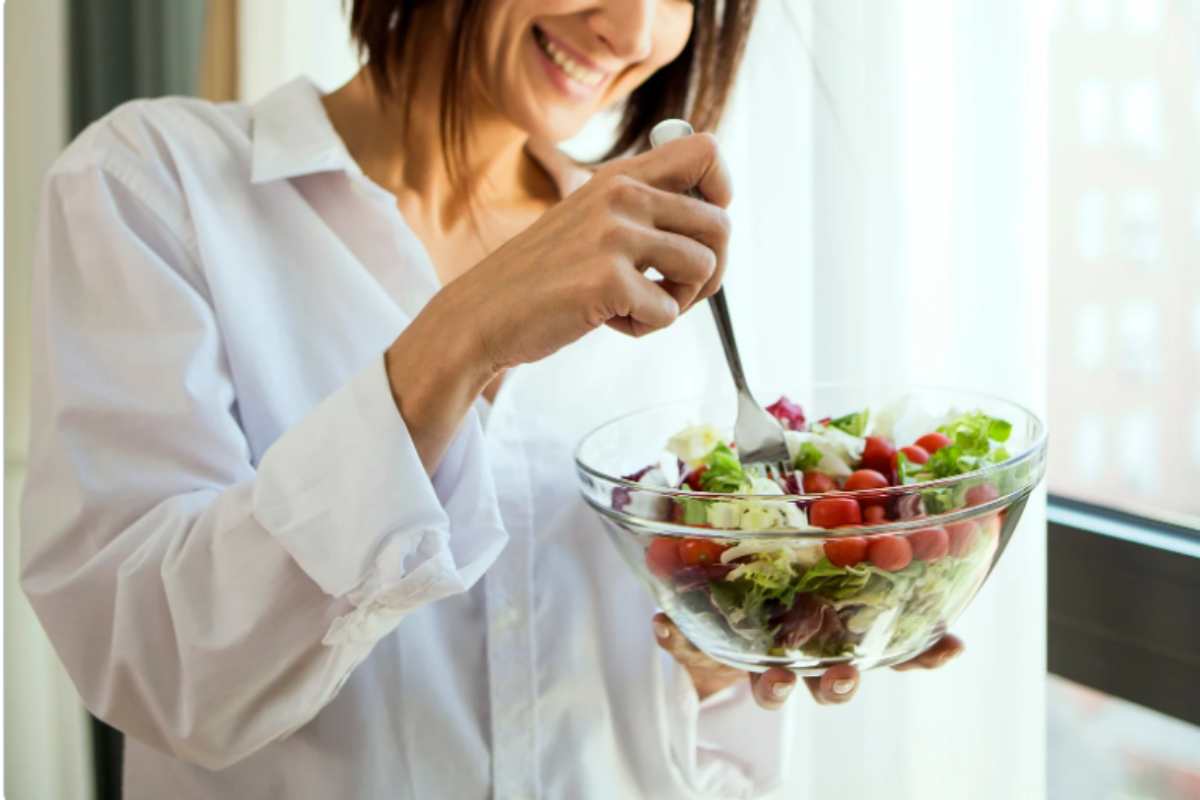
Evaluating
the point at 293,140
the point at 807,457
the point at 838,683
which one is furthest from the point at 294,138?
the point at 838,683

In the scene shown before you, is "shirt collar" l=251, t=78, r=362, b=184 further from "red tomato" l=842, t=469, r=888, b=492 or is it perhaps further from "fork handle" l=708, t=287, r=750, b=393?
"red tomato" l=842, t=469, r=888, b=492

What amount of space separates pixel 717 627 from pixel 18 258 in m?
1.39

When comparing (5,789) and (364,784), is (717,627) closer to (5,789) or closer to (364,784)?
(364,784)

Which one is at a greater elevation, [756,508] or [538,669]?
[756,508]

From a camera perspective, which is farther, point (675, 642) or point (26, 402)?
point (26, 402)

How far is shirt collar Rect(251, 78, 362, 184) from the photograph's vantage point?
94 centimetres

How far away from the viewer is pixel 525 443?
0.97 metres

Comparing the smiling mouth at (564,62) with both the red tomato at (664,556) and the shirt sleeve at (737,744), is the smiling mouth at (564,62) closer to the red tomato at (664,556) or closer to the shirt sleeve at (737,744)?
the red tomato at (664,556)

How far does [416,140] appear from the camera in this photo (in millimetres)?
1064

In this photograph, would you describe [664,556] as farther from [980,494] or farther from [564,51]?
[564,51]

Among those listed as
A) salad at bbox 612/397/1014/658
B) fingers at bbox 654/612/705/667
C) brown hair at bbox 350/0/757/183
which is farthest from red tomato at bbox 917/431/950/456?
brown hair at bbox 350/0/757/183

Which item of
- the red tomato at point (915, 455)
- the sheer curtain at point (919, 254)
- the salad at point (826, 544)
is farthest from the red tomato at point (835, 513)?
the sheer curtain at point (919, 254)

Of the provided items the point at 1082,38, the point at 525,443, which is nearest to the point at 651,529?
the point at 525,443

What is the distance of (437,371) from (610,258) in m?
0.13
